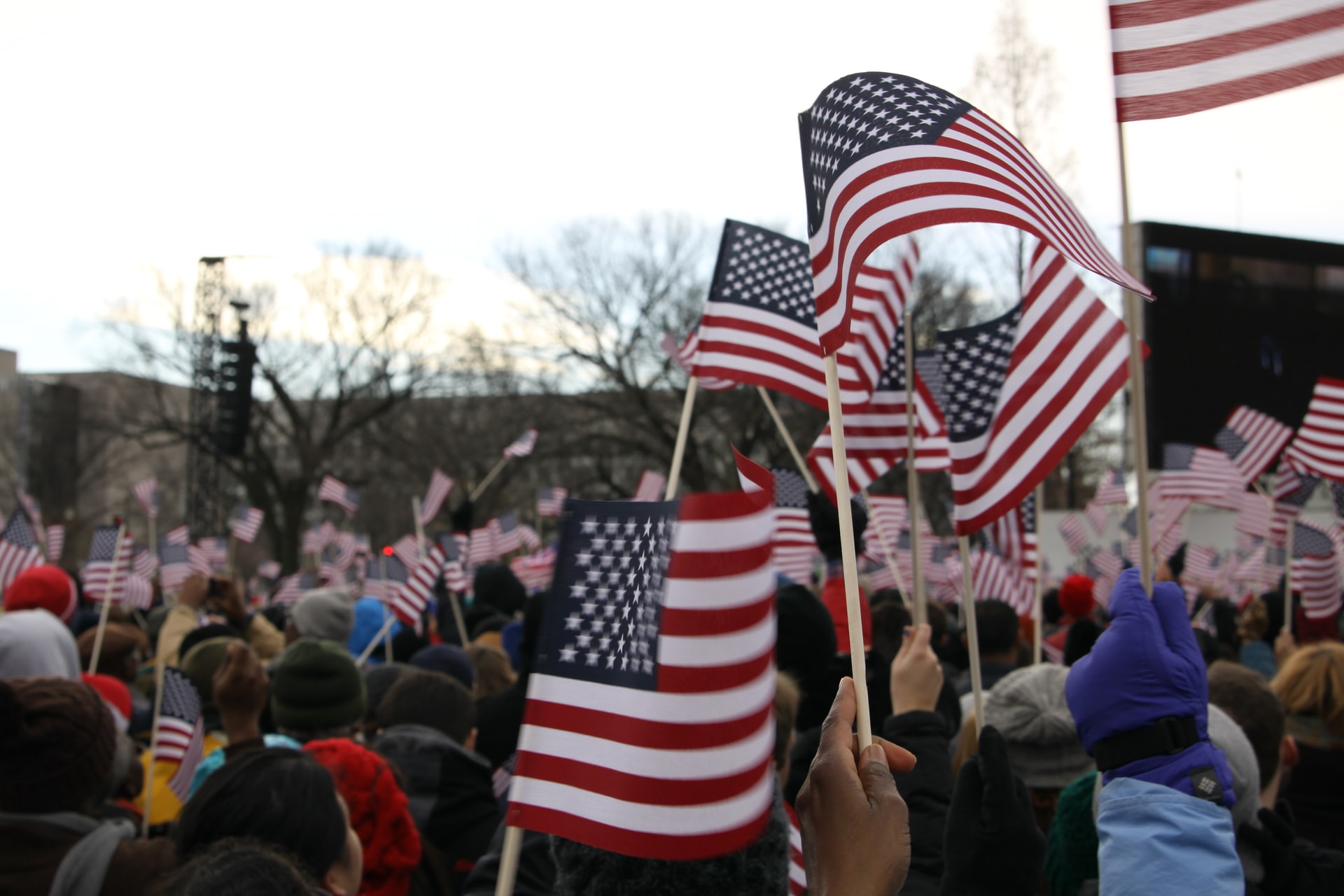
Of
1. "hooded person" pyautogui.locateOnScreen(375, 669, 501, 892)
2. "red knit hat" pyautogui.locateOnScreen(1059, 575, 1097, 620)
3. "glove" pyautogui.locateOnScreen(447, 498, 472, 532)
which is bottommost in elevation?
"hooded person" pyautogui.locateOnScreen(375, 669, 501, 892)

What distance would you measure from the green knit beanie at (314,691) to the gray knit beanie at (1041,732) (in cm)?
225

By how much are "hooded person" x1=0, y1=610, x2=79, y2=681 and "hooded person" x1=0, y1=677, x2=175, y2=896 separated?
1.49 metres

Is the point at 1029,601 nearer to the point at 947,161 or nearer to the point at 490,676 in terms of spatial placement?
the point at 490,676

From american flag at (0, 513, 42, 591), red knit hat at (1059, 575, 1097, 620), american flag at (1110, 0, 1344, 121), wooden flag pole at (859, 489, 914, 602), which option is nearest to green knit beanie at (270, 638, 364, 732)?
wooden flag pole at (859, 489, 914, 602)

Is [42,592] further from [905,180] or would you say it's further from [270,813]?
[905,180]

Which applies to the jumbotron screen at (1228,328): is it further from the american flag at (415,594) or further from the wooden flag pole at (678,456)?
the wooden flag pole at (678,456)

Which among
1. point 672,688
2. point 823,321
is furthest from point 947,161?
point 672,688

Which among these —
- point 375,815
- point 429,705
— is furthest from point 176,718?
point 375,815

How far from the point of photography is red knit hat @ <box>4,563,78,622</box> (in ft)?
22.3

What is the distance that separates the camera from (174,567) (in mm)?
14242

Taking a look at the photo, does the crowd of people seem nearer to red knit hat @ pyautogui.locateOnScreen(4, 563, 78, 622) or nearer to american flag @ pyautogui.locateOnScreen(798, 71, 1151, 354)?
american flag @ pyautogui.locateOnScreen(798, 71, 1151, 354)

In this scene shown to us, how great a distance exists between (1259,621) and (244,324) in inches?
972

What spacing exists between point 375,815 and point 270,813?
75cm

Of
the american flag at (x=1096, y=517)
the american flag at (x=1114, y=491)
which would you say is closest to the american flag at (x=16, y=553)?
the american flag at (x=1114, y=491)
